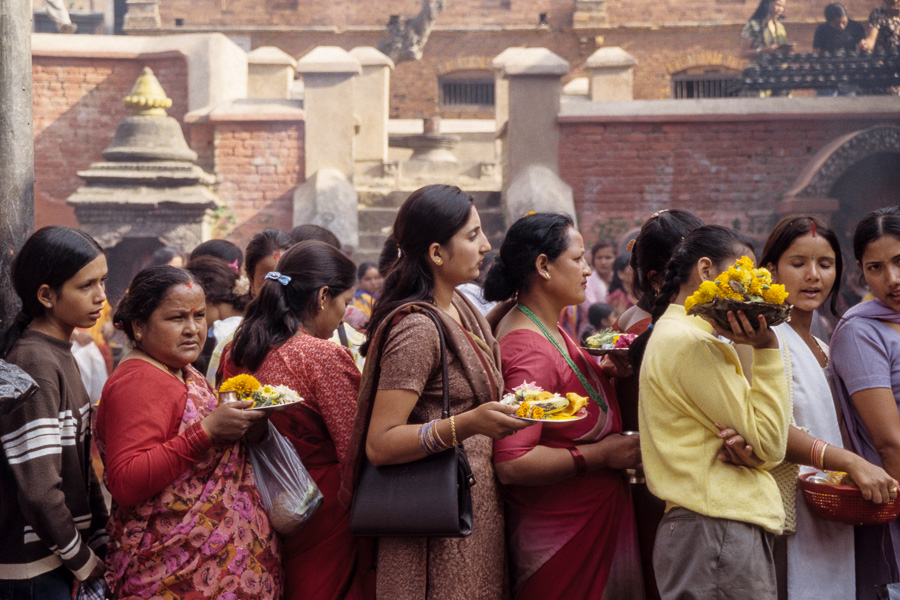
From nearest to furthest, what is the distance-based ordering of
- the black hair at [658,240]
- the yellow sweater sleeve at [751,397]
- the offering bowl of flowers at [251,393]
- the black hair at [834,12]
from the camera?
the yellow sweater sleeve at [751,397], the offering bowl of flowers at [251,393], the black hair at [658,240], the black hair at [834,12]

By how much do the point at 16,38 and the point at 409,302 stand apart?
220cm

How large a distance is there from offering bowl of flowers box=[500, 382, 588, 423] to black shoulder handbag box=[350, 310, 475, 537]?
0.23 meters

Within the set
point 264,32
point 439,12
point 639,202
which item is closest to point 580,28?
point 439,12

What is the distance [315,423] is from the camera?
311 centimetres

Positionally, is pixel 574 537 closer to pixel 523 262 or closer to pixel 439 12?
pixel 523 262

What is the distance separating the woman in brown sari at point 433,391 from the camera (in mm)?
2676

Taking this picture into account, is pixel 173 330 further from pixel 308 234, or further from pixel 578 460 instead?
pixel 308 234

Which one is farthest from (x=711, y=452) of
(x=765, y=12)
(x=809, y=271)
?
(x=765, y=12)

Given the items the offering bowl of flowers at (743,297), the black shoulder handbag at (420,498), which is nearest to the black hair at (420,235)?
the black shoulder handbag at (420,498)

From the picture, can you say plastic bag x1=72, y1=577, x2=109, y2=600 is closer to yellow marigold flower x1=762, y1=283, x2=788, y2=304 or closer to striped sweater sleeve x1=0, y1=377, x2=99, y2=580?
striped sweater sleeve x1=0, y1=377, x2=99, y2=580

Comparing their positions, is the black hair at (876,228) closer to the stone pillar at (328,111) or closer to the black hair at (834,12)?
the stone pillar at (328,111)

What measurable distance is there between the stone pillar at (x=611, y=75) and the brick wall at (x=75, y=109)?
5.82 meters

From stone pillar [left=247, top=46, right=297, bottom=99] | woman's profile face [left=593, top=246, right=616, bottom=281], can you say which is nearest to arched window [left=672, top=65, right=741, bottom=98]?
stone pillar [left=247, top=46, right=297, bottom=99]

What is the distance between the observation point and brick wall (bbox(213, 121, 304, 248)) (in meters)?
11.1
